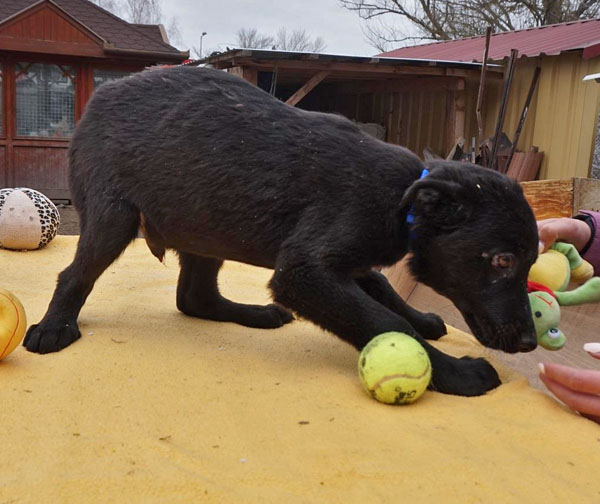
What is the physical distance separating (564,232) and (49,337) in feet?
9.00

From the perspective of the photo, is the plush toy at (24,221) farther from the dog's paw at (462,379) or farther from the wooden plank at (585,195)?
the wooden plank at (585,195)

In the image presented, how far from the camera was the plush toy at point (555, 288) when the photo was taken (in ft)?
10.2

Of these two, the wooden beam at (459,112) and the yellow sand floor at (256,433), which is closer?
the yellow sand floor at (256,433)

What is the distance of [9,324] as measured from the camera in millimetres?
2988

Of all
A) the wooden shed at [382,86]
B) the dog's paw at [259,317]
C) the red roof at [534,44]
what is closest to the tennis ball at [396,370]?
the dog's paw at [259,317]

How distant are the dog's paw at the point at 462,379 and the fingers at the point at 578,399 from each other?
0.27 m

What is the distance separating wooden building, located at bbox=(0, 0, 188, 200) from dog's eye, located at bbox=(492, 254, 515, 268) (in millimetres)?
12341

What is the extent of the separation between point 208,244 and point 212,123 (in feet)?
1.97

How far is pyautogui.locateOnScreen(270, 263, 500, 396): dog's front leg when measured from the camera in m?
2.93

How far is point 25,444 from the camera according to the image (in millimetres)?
2279

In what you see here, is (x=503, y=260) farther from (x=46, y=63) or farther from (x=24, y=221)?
(x=46, y=63)

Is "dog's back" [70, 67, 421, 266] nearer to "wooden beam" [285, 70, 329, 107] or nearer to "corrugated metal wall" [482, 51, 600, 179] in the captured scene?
"wooden beam" [285, 70, 329, 107]

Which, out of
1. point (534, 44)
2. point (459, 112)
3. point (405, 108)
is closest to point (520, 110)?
point (459, 112)

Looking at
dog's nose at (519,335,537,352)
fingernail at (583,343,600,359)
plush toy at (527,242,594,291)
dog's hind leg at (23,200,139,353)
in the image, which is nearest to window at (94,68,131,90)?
dog's hind leg at (23,200,139,353)
